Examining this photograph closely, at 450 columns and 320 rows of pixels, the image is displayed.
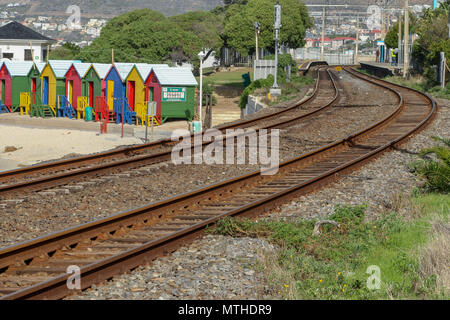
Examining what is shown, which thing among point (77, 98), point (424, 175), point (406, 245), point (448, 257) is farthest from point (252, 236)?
point (77, 98)

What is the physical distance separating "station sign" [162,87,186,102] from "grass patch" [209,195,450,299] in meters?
21.5

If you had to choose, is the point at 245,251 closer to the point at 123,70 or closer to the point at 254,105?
the point at 254,105

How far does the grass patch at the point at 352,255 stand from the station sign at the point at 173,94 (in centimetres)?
2150

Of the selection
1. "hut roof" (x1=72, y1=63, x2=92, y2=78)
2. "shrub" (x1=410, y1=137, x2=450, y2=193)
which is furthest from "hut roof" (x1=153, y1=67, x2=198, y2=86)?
"shrub" (x1=410, y1=137, x2=450, y2=193)

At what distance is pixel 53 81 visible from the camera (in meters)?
35.7

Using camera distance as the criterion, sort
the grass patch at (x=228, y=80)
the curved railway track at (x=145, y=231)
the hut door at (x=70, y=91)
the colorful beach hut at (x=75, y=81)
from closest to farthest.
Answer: the curved railway track at (x=145, y=231) → the colorful beach hut at (x=75, y=81) → the hut door at (x=70, y=91) → the grass patch at (x=228, y=80)

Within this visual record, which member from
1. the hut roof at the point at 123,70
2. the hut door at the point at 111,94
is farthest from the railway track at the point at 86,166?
the hut door at the point at 111,94

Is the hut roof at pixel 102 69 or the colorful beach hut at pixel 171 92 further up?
the hut roof at pixel 102 69

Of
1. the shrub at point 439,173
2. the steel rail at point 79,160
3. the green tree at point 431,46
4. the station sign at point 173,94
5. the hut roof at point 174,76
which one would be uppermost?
the green tree at point 431,46

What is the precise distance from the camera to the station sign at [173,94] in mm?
30525

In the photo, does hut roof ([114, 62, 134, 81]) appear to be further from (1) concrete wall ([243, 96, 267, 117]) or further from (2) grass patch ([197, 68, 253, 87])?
(2) grass patch ([197, 68, 253, 87])

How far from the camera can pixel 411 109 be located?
81.5ft
